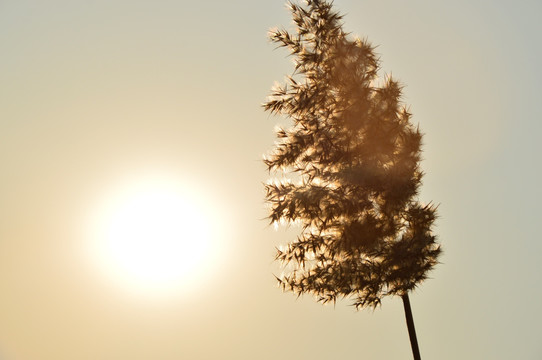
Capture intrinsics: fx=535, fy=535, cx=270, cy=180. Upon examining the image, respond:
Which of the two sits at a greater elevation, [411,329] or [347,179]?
[347,179]

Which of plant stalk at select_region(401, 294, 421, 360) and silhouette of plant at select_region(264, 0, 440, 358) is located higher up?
silhouette of plant at select_region(264, 0, 440, 358)

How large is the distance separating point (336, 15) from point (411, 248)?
7.84 metres

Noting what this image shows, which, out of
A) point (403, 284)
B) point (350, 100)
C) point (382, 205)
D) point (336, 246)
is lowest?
point (403, 284)

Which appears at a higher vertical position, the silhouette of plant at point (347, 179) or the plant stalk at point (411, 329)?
the silhouette of plant at point (347, 179)

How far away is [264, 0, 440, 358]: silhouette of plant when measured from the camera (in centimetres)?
1598

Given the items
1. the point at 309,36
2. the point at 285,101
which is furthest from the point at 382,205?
the point at 309,36

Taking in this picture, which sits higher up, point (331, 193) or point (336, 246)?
point (331, 193)

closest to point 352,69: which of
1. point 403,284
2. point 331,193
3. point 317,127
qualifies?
point 317,127

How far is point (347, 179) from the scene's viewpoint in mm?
16297

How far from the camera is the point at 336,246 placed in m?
16.1

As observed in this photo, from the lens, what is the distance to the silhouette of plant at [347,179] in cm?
1598

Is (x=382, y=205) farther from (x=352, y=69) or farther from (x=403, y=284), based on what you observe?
(x=352, y=69)

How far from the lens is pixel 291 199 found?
16172 mm

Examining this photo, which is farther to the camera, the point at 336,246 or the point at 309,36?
the point at 309,36
